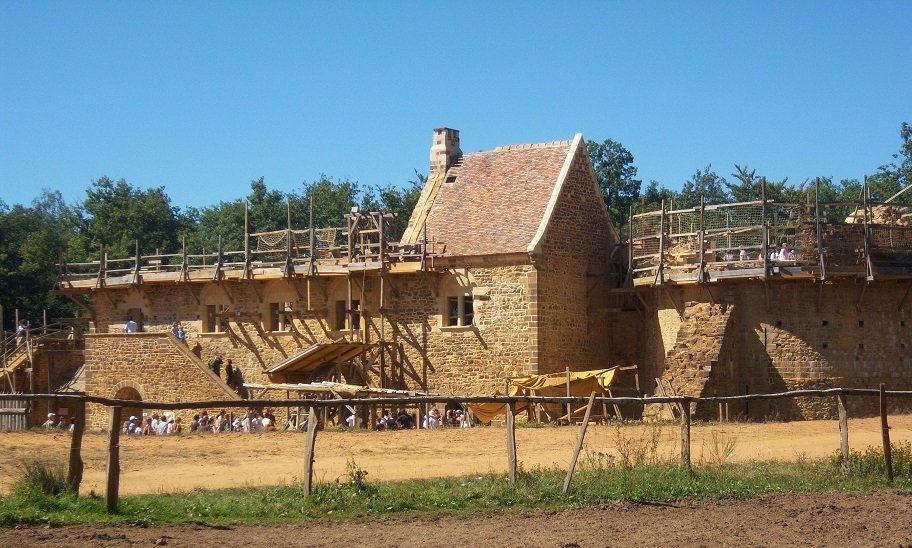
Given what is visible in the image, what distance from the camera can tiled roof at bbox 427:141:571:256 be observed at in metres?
34.0

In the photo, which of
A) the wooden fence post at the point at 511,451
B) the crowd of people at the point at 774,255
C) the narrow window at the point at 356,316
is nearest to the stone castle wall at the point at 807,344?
the crowd of people at the point at 774,255

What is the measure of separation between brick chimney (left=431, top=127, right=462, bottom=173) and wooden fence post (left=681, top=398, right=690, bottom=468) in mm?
20842

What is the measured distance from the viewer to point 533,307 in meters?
32.9

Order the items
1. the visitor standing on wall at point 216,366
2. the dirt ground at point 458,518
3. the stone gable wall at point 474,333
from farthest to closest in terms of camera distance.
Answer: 1. the visitor standing on wall at point 216,366
2. the stone gable wall at point 474,333
3. the dirt ground at point 458,518

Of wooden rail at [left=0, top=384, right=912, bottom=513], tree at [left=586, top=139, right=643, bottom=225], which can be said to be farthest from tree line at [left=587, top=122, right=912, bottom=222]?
wooden rail at [left=0, top=384, right=912, bottom=513]

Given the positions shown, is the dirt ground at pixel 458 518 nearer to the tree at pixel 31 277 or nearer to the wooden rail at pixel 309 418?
the wooden rail at pixel 309 418

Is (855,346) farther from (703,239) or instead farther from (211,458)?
(211,458)

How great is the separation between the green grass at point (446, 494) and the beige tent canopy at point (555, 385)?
11456 millimetres

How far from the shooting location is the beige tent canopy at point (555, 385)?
30531mm

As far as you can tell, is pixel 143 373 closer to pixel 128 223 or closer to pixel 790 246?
pixel 790 246

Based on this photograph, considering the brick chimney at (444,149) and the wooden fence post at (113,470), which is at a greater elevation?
the brick chimney at (444,149)

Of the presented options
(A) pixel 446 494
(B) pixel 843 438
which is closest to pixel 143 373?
(A) pixel 446 494

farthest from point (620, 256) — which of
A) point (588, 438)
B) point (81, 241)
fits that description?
→ point (81, 241)

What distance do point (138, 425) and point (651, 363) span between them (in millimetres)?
15387
